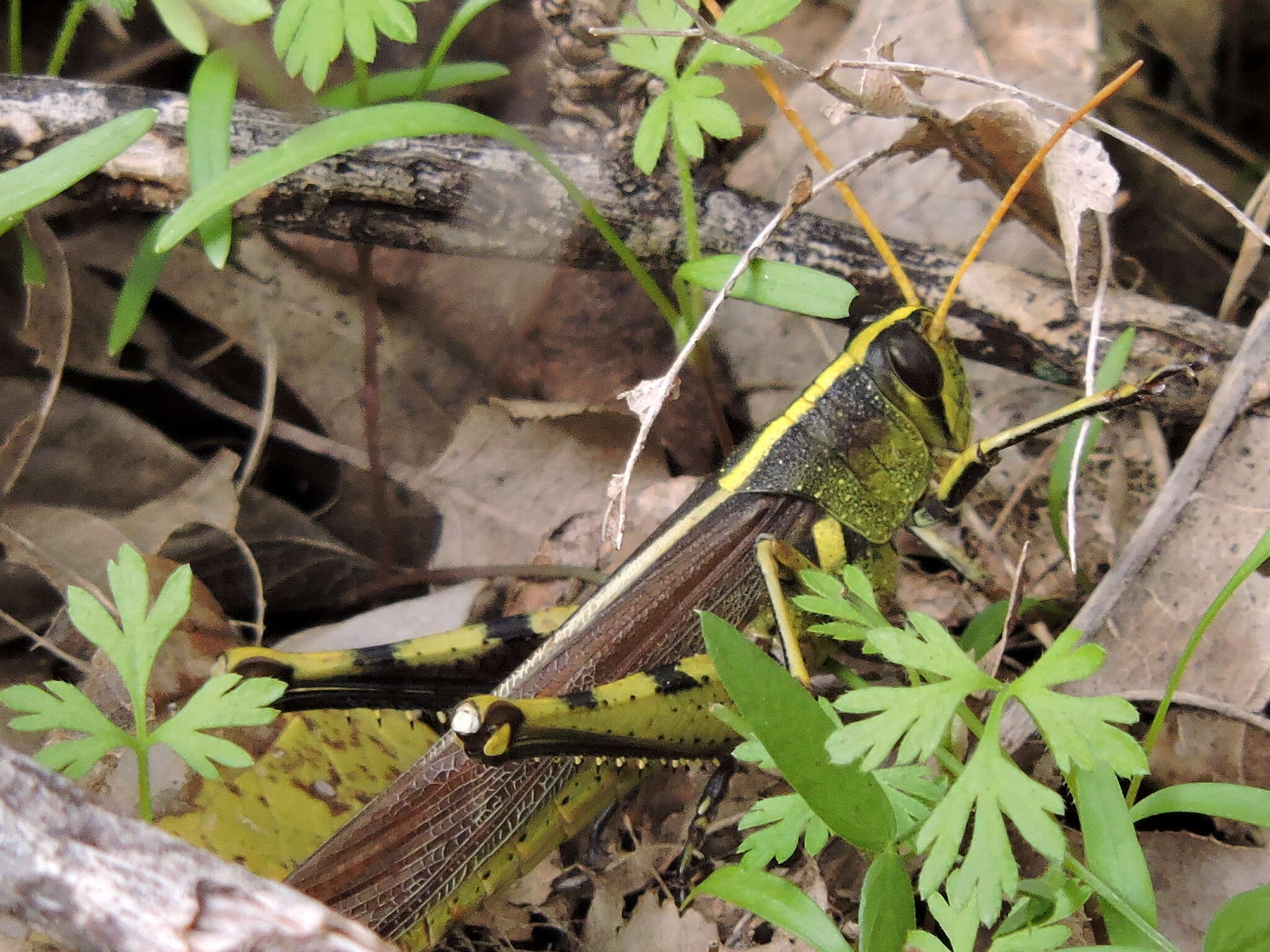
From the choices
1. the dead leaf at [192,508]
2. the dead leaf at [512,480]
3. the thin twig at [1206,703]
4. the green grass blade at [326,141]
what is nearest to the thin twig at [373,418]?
the dead leaf at [512,480]

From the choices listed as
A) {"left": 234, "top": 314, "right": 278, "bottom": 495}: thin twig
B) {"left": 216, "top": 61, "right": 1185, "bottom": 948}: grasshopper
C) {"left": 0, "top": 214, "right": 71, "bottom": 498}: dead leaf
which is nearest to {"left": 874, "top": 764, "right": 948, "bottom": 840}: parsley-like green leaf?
{"left": 216, "top": 61, "right": 1185, "bottom": 948}: grasshopper

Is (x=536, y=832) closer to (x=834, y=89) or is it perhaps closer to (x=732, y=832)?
(x=732, y=832)

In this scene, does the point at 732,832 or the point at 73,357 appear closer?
the point at 732,832

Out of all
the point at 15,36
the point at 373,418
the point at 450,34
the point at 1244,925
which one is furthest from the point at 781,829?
the point at 15,36

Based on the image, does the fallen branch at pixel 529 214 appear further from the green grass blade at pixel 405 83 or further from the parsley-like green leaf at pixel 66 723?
the parsley-like green leaf at pixel 66 723

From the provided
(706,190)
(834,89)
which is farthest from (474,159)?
(834,89)

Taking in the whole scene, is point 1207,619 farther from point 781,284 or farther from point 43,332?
point 43,332
